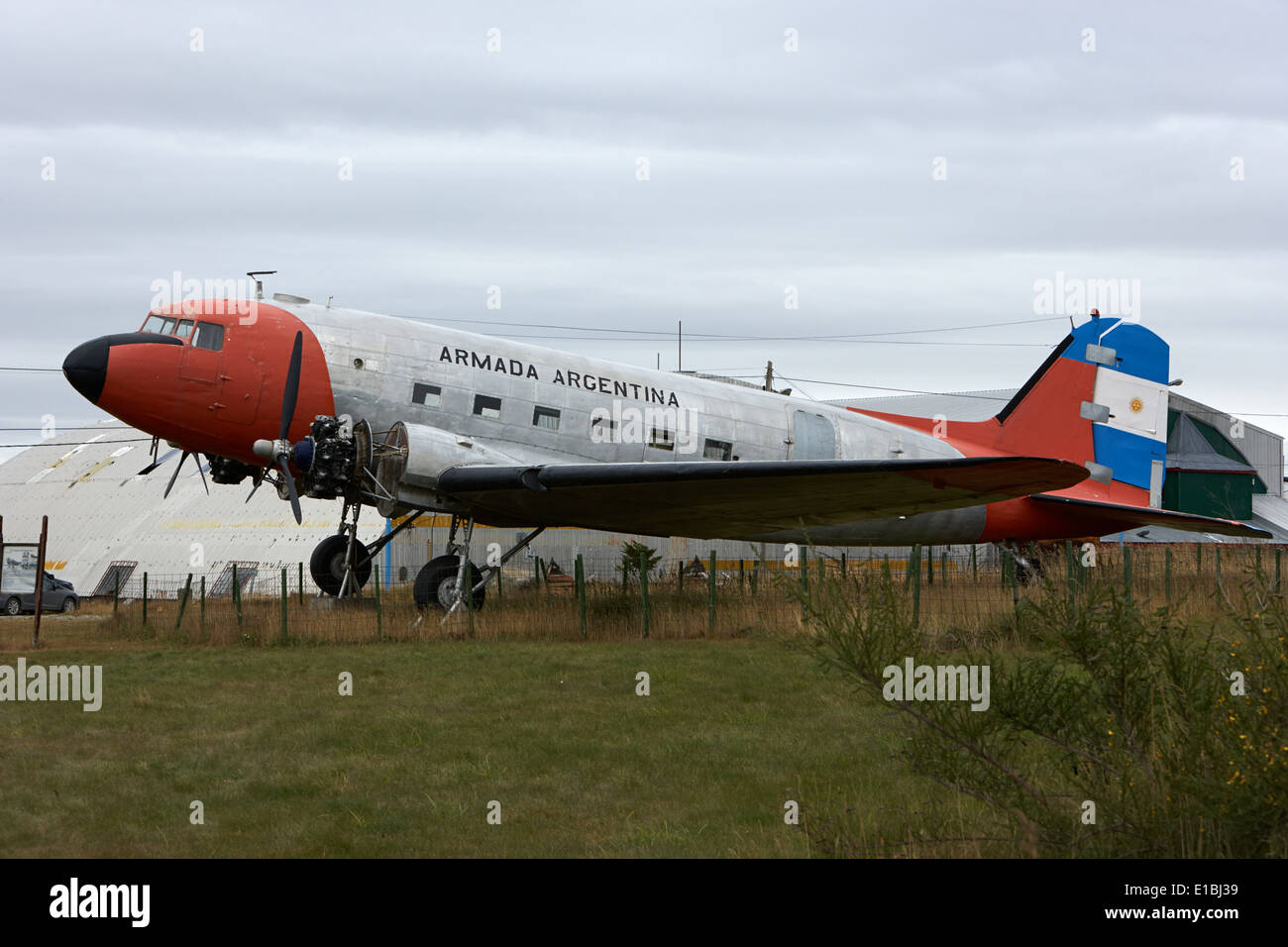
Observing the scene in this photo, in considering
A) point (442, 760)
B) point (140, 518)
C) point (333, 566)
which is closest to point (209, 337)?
point (333, 566)

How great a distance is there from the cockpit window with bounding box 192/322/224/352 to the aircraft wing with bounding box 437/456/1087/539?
4.09m

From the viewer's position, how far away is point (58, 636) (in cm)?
2088

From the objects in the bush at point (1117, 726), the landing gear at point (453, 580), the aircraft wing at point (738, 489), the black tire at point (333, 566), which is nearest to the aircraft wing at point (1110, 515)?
the aircraft wing at point (738, 489)

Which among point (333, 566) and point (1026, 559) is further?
point (1026, 559)

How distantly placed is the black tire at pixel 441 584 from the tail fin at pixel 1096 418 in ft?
34.9

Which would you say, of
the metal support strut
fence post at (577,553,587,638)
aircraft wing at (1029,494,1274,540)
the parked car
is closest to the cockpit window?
the metal support strut

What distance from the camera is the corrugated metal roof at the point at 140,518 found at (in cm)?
4369

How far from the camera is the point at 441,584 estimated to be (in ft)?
64.8

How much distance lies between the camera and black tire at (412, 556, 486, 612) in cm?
1961

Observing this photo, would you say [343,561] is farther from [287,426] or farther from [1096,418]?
[1096,418]

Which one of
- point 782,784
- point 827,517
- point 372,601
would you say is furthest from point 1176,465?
point 782,784

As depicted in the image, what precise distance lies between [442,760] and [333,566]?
41.1 ft
